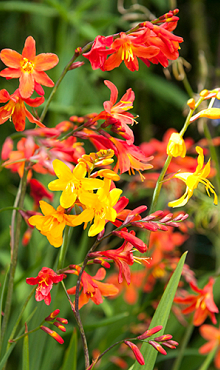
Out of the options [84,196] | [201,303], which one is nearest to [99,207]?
[84,196]

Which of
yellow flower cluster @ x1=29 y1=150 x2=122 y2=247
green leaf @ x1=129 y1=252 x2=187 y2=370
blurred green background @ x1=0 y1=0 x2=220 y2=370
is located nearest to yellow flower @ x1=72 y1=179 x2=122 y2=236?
yellow flower cluster @ x1=29 y1=150 x2=122 y2=247

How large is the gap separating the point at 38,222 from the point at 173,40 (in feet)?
0.87

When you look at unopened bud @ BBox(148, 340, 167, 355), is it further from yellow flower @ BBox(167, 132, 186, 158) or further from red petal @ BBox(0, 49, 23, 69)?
red petal @ BBox(0, 49, 23, 69)

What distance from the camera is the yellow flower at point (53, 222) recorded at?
0.36 meters

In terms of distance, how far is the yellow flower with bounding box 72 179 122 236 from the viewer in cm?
35

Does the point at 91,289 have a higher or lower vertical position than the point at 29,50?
lower

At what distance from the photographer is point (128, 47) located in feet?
1.35

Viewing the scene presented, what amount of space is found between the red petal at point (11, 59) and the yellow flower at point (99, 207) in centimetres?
18

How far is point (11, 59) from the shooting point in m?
0.40

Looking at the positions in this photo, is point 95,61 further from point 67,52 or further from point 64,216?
point 67,52

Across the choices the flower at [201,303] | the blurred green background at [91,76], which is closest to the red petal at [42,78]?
the flower at [201,303]

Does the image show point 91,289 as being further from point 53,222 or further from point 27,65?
point 27,65

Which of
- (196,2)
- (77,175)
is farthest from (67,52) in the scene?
(77,175)

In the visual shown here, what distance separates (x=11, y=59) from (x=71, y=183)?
168 mm
